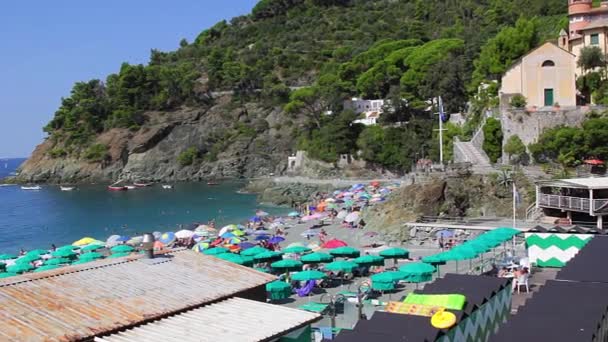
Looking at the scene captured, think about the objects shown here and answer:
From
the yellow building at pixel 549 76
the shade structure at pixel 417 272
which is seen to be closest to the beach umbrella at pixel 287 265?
the shade structure at pixel 417 272

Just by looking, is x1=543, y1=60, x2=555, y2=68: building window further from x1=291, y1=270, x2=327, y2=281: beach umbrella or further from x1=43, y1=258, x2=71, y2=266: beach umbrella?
x1=43, y1=258, x2=71, y2=266: beach umbrella

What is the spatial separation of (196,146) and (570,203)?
235 feet

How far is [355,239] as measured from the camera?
114 ft

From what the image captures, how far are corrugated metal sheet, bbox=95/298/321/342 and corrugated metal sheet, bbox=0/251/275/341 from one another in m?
0.21

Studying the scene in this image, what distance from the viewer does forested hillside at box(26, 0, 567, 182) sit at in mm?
64812

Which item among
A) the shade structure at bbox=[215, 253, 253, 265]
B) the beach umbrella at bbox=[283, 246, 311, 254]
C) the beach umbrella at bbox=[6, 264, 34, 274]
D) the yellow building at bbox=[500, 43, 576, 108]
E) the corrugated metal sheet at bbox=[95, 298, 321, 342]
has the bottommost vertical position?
the beach umbrella at bbox=[6, 264, 34, 274]

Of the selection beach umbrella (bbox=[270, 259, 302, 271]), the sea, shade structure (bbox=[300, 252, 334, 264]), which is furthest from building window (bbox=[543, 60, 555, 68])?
the sea

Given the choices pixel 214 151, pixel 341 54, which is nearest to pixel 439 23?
pixel 341 54

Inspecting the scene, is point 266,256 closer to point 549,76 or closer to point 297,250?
point 297,250

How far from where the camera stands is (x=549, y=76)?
133 ft

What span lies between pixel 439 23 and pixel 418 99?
138 ft

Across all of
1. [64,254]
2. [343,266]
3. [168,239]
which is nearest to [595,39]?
[343,266]

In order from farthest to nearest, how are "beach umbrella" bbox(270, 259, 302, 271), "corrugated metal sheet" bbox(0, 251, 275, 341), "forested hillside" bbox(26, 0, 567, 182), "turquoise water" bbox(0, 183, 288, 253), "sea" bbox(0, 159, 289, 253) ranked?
"forested hillside" bbox(26, 0, 567, 182)
"turquoise water" bbox(0, 183, 288, 253)
"sea" bbox(0, 159, 289, 253)
"beach umbrella" bbox(270, 259, 302, 271)
"corrugated metal sheet" bbox(0, 251, 275, 341)

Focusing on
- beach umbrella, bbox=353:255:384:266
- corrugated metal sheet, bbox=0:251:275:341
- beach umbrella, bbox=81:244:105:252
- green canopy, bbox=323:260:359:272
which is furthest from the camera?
beach umbrella, bbox=81:244:105:252
